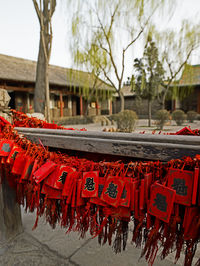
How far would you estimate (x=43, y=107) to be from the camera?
23.9 feet

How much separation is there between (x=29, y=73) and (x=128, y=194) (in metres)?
13.1

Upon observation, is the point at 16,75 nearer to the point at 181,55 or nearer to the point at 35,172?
the point at 181,55

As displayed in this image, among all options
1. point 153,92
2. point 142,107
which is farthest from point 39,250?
point 142,107

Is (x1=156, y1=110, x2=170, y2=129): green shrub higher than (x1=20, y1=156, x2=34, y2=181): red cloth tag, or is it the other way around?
(x1=156, y1=110, x2=170, y2=129): green shrub

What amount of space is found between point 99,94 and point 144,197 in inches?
629

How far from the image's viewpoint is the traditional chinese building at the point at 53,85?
10984mm

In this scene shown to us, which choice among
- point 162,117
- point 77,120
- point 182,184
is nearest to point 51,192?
point 182,184

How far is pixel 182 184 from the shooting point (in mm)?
620

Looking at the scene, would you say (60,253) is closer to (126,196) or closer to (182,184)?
(126,196)

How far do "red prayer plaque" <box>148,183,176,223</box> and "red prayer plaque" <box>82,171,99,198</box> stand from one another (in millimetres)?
219

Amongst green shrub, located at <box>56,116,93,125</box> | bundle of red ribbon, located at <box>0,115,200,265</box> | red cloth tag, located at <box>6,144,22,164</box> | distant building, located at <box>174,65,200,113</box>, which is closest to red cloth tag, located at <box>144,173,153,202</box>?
bundle of red ribbon, located at <box>0,115,200,265</box>

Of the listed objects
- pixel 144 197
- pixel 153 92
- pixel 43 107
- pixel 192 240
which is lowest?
pixel 192 240

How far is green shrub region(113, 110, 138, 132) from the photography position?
7629 mm

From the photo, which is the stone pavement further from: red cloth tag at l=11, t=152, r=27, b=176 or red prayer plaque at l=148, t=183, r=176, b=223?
red prayer plaque at l=148, t=183, r=176, b=223
